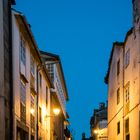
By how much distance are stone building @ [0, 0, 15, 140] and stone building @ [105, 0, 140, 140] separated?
30.1 ft

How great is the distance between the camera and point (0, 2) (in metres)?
20.0

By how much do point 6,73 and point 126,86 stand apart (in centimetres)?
1386

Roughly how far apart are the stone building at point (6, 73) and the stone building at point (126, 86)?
A: 916 centimetres

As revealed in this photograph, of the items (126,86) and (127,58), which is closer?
(127,58)

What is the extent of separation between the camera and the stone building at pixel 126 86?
28516mm

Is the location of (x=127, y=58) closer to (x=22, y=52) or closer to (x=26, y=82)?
(x=26, y=82)

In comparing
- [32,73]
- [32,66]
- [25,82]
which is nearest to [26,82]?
[25,82]

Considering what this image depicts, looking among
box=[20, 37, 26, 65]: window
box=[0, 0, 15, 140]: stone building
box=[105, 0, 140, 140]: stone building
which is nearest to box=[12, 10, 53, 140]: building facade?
box=[20, 37, 26, 65]: window

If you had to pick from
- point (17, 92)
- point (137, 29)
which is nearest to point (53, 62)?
point (137, 29)

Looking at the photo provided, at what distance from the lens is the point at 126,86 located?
32.8m

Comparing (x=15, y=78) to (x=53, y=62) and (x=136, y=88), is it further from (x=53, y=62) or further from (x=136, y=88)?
(x=53, y=62)

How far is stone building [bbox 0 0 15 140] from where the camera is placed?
19.7 m

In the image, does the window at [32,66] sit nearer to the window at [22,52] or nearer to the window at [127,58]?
the window at [22,52]

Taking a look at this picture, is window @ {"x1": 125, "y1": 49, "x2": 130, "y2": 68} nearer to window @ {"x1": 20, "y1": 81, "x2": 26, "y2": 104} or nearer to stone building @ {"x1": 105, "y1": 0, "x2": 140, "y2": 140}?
stone building @ {"x1": 105, "y1": 0, "x2": 140, "y2": 140}
